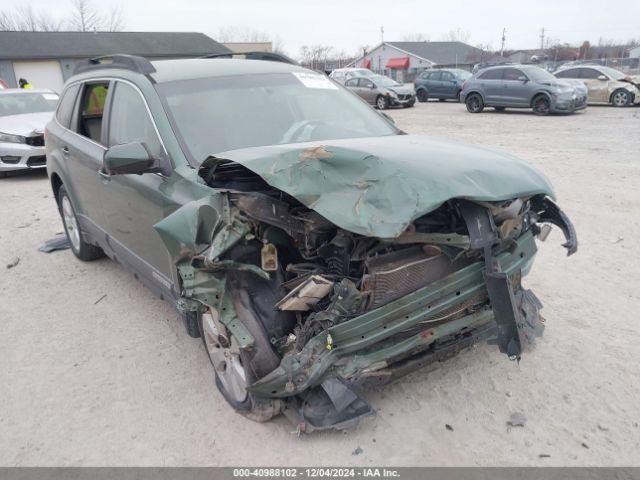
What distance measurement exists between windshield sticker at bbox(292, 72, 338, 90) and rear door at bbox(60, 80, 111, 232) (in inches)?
63.2

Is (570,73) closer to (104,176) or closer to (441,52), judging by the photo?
(104,176)

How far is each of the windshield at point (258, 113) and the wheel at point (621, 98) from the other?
18454mm

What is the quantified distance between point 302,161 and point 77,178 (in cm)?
311

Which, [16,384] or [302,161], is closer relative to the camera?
[302,161]

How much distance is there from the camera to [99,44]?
41.6 meters

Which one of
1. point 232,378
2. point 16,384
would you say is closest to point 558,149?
point 232,378

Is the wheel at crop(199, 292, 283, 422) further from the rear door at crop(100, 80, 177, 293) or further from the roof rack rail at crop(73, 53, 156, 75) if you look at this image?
the roof rack rail at crop(73, 53, 156, 75)

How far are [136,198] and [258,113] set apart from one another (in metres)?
1.05

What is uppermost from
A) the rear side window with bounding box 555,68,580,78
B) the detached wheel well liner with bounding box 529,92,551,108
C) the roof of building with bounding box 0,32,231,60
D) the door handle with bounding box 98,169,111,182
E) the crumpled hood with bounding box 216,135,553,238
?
the roof of building with bounding box 0,32,231,60

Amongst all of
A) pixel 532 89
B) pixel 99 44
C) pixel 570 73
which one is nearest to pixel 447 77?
pixel 570 73

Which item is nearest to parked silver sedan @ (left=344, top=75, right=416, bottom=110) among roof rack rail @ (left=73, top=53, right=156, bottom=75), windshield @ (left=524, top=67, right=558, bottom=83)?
windshield @ (left=524, top=67, right=558, bottom=83)

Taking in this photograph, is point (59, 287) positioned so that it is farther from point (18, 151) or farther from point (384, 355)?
point (18, 151)

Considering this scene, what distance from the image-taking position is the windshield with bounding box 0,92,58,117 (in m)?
11.1

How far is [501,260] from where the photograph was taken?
9.17 ft
